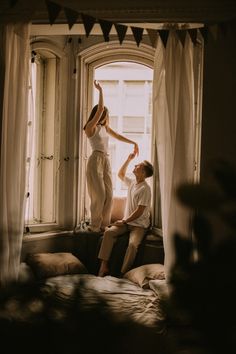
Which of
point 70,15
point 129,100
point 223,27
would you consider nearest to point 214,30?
point 223,27

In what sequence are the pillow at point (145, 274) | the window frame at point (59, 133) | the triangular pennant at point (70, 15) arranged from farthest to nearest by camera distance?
the window frame at point (59, 133), the pillow at point (145, 274), the triangular pennant at point (70, 15)

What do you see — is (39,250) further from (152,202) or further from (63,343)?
(63,343)

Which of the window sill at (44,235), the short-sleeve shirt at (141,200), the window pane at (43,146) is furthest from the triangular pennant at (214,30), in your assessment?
the window sill at (44,235)

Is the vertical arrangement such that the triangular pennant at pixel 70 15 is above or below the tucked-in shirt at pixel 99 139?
above

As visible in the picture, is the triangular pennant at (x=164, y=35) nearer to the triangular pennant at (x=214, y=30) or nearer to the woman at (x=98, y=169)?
the triangular pennant at (x=214, y=30)

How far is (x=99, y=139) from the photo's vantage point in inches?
184

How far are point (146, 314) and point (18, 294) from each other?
2862mm

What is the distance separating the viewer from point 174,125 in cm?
359

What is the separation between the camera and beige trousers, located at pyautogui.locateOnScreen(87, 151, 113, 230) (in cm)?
465

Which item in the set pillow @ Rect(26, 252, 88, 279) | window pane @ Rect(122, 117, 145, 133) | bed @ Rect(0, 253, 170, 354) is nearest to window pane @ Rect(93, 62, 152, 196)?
window pane @ Rect(122, 117, 145, 133)

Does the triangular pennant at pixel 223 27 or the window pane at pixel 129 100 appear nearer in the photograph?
the triangular pennant at pixel 223 27

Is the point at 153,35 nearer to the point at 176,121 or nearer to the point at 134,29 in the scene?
the point at 134,29

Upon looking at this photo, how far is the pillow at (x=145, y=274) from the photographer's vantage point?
3.89 m

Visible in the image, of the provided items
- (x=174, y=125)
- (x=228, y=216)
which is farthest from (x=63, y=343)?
(x=174, y=125)
